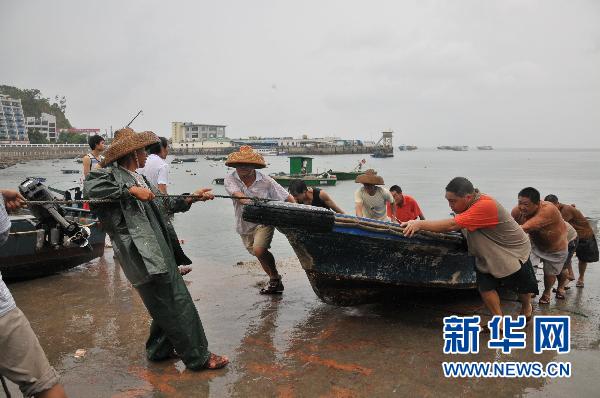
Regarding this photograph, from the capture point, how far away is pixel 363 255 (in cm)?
470

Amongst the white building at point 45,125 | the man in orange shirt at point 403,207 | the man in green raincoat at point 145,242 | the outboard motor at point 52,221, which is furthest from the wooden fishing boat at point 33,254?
the white building at point 45,125

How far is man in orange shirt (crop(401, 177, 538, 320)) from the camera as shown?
423 cm

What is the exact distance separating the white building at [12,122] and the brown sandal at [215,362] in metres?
105

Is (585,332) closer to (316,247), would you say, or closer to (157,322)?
(316,247)

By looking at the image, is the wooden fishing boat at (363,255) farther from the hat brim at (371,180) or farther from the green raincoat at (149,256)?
the hat brim at (371,180)

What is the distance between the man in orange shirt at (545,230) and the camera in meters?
5.16

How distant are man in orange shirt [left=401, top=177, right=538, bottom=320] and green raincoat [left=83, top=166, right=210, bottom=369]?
7.12 ft

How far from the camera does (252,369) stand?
3875 millimetres

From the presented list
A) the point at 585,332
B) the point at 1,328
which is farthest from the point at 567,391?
the point at 1,328

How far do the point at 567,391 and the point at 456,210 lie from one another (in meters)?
1.74

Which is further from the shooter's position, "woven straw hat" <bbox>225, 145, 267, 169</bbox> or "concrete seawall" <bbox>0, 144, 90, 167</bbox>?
"concrete seawall" <bbox>0, 144, 90, 167</bbox>

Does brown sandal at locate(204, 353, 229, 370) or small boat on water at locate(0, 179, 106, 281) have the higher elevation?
small boat on water at locate(0, 179, 106, 281)

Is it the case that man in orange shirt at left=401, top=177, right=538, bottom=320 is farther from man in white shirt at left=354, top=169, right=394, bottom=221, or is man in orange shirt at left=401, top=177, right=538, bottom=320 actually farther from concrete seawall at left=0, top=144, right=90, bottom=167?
concrete seawall at left=0, top=144, right=90, bottom=167

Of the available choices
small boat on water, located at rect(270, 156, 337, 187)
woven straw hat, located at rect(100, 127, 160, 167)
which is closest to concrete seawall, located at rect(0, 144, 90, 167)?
small boat on water, located at rect(270, 156, 337, 187)
